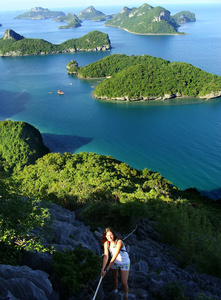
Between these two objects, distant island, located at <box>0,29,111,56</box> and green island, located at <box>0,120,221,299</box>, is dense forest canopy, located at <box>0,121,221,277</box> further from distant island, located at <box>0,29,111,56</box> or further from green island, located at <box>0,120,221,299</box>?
distant island, located at <box>0,29,111,56</box>

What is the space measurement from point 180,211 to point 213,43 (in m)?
124

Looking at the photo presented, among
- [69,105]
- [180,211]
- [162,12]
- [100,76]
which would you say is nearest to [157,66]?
[100,76]

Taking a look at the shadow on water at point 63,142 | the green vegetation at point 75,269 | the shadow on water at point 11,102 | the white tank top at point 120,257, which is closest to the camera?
the green vegetation at point 75,269

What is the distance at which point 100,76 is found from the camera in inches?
3150

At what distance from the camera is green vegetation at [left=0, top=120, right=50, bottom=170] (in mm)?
31953

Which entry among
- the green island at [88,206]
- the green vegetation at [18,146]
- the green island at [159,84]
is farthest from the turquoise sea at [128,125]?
the green island at [88,206]

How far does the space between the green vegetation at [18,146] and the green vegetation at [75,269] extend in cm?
2701

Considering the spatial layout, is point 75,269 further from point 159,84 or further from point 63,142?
point 159,84

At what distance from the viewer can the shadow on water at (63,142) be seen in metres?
37.8

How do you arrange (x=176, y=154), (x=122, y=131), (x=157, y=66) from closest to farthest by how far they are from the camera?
(x=176, y=154)
(x=122, y=131)
(x=157, y=66)

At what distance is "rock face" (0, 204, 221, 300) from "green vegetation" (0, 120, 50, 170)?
21.2m

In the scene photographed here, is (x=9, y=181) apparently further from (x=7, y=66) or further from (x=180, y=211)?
(x=7, y=66)

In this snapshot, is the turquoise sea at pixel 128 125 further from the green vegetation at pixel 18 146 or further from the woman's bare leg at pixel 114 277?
the woman's bare leg at pixel 114 277

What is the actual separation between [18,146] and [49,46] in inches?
4183
